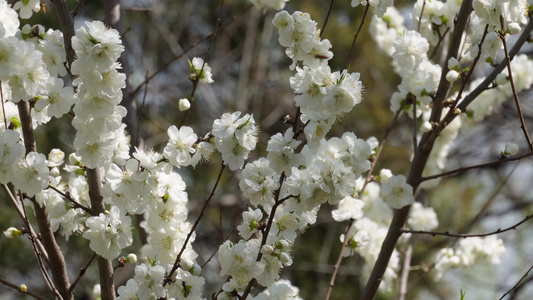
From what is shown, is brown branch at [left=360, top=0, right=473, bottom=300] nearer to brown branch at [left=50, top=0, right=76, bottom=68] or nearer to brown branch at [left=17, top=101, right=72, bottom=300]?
brown branch at [left=17, top=101, right=72, bottom=300]

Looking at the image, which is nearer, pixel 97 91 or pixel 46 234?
pixel 97 91

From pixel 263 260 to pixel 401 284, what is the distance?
137 centimetres

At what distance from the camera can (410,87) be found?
2.63m

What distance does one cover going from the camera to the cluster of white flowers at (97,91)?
5.37 feet

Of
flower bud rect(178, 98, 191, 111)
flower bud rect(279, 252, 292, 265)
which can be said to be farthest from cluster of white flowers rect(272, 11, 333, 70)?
flower bud rect(279, 252, 292, 265)

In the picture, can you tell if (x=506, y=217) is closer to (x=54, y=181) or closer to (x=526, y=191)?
(x=526, y=191)

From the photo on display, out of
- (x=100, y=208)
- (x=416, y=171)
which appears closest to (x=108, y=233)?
(x=100, y=208)

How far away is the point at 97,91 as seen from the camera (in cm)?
168

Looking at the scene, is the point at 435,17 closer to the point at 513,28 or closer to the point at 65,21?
the point at 513,28

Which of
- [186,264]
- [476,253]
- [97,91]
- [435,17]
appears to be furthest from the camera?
[476,253]

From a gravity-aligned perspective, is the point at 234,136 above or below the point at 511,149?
below

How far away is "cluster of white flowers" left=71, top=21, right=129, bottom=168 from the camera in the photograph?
1.64 meters

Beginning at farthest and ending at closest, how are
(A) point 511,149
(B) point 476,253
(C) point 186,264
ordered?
(B) point 476,253 → (A) point 511,149 → (C) point 186,264

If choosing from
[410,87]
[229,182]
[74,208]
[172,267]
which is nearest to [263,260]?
[172,267]
